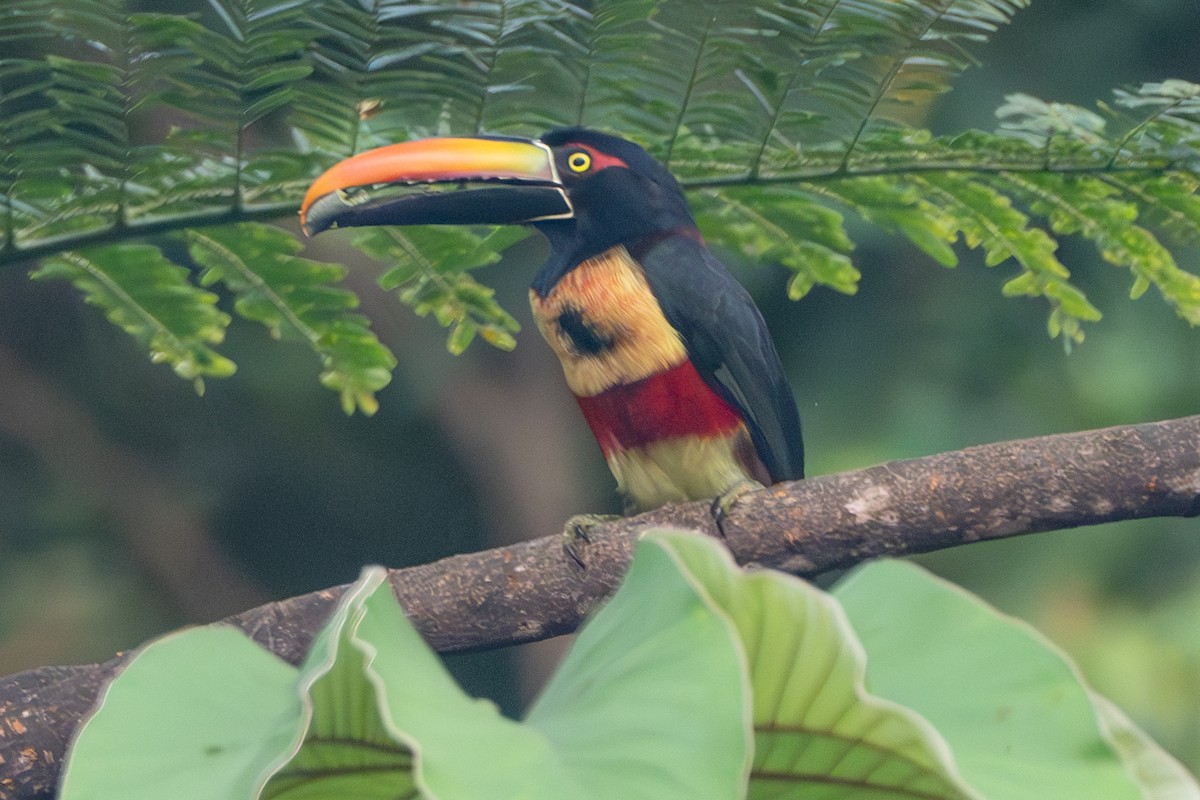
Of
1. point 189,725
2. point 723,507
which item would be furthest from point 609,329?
point 189,725

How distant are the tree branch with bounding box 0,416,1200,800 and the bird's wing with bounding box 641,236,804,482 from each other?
0.44 metres

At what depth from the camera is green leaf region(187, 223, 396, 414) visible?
1337 millimetres

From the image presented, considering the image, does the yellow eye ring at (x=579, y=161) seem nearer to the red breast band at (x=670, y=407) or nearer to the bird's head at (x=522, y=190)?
the bird's head at (x=522, y=190)

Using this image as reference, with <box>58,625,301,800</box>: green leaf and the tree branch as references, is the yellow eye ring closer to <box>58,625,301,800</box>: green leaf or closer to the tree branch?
the tree branch

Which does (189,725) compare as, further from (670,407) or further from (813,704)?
(670,407)

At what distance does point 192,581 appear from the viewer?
10.8ft

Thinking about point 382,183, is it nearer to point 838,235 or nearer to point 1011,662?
point 838,235

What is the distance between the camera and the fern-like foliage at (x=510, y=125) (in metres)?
1.25

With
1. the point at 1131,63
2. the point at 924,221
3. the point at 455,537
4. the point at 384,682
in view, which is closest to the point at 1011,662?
the point at 384,682

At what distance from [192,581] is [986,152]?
Answer: 245cm

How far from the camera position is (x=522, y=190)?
1709 mm

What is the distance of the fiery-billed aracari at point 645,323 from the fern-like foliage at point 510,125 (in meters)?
0.24

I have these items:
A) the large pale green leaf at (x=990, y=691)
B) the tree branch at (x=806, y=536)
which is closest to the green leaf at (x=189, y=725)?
the large pale green leaf at (x=990, y=691)

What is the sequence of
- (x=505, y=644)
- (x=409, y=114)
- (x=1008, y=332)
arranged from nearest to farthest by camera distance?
(x=505, y=644) < (x=409, y=114) < (x=1008, y=332)
